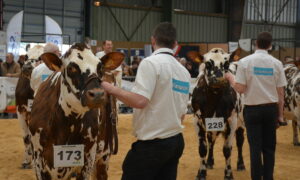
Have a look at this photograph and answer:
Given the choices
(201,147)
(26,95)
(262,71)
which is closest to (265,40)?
(262,71)

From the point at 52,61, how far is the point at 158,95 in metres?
0.96

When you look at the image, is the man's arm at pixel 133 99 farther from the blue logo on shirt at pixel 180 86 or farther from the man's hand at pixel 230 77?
the man's hand at pixel 230 77

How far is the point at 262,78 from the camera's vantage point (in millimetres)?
5371

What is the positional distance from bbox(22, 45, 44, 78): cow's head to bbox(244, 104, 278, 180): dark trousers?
11.2 feet

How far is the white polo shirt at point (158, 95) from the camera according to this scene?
3240mm

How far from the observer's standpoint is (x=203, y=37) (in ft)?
95.8

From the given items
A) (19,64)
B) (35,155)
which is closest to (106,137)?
(35,155)

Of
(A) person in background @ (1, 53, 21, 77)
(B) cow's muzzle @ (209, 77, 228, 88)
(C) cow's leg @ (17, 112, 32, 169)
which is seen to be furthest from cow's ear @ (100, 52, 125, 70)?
(A) person in background @ (1, 53, 21, 77)

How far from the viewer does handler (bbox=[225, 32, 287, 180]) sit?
5324mm

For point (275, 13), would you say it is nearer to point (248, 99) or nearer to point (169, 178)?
point (248, 99)

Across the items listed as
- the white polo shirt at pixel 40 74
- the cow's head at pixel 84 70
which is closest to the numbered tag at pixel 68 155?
the cow's head at pixel 84 70

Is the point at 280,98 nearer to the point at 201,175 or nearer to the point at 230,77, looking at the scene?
the point at 230,77

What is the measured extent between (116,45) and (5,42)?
10710 mm

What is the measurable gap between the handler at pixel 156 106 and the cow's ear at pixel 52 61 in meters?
0.58
